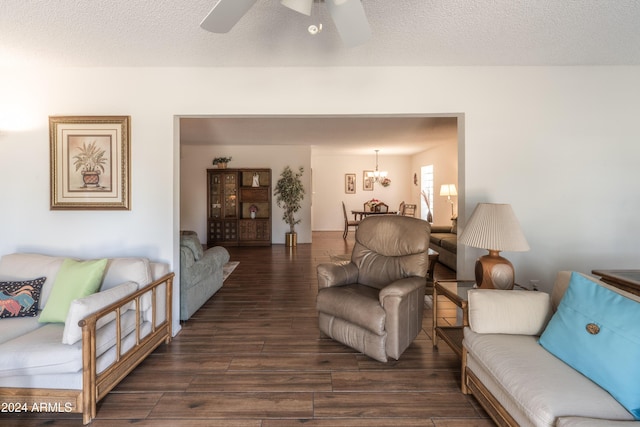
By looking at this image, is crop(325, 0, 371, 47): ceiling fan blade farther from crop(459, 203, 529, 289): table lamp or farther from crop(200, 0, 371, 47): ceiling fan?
crop(459, 203, 529, 289): table lamp

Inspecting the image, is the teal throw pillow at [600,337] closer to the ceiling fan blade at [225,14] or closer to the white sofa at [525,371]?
the white sofa at [525,371]

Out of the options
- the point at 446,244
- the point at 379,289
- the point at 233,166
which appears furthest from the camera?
the point at 233,166

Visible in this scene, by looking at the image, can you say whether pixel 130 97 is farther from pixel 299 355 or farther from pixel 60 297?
pixel 299 355

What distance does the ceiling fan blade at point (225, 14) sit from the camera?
1515mm

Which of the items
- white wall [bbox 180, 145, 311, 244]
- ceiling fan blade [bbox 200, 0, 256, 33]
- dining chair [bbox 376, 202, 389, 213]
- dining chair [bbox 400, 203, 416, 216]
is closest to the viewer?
ceiling fan blade [bbox 200, 0, 256, 33]

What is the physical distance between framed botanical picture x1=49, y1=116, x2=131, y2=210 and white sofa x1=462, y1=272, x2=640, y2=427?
3.10 meters

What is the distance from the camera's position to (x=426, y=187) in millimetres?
9281

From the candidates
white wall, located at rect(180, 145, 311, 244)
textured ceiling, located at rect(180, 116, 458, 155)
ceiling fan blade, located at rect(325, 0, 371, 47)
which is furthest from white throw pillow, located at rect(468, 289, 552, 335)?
white wall, located at rect(180, 145, 311, 244)

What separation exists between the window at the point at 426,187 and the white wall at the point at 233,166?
11.5 feet

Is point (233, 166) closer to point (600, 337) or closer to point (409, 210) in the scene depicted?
point (409, 210)

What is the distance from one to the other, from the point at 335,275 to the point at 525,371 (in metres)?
1.60

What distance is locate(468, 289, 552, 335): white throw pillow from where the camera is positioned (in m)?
1.88

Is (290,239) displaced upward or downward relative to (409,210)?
downward

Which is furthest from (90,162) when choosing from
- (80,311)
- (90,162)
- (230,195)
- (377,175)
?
(377,175)
